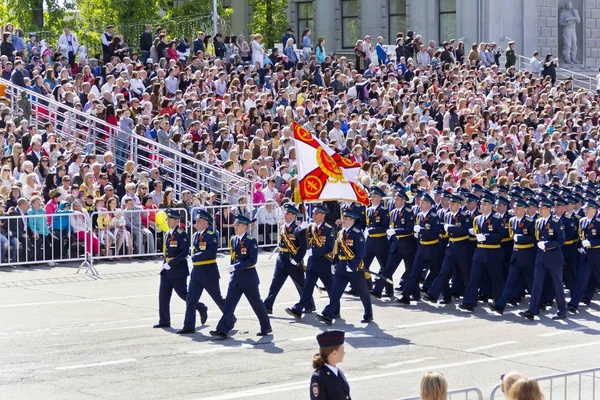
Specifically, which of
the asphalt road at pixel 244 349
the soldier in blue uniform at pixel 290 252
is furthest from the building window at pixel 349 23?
the soldier in blue uniform at pixel 290 252

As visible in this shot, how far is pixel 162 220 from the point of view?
69.2ft

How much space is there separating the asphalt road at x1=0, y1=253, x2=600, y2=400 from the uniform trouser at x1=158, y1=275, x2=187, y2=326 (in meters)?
0.23

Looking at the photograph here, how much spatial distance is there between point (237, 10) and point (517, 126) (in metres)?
22.9

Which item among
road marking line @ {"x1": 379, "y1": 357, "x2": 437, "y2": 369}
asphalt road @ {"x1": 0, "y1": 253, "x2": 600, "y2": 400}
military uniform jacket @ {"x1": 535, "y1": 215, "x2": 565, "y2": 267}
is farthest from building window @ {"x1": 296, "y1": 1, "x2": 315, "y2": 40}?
road marking line @ {"x1": 379, "y1": 357, "x2": 437, "y2": 369}

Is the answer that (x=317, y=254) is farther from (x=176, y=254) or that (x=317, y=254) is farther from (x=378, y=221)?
(x=378, y=221)

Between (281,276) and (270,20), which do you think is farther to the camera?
(270,20)

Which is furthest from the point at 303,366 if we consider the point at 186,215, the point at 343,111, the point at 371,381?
the point at 343,111

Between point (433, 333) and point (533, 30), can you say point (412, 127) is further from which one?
point (533, 30)

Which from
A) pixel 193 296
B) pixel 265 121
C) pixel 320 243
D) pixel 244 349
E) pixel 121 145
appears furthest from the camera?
pixel 265 121

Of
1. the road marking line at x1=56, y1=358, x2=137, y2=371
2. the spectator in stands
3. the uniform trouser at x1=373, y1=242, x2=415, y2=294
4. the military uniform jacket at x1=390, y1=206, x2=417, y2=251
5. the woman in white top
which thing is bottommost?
the road marking line at x1=56, y1=358, x2=137, y2=371

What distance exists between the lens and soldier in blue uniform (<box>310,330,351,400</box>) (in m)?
8.65

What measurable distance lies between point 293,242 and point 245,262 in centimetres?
155

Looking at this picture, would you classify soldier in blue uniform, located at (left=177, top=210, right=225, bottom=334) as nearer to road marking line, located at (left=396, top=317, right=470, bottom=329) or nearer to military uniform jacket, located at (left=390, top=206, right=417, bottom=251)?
road marking line, located at (left=396, top=317, right=470, bottom=329)

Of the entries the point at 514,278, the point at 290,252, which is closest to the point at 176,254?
the point at 290,252
